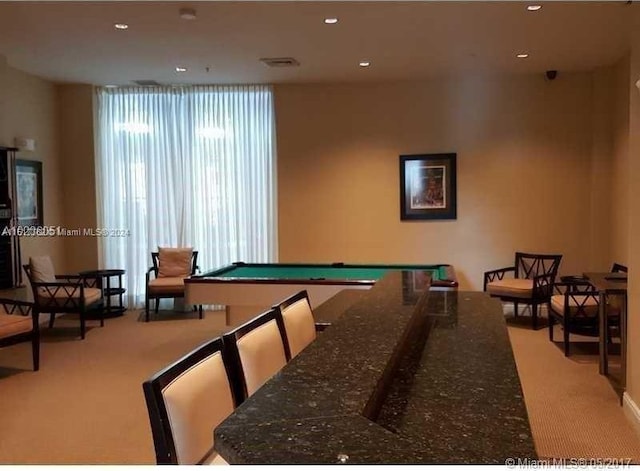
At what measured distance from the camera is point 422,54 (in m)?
6.12

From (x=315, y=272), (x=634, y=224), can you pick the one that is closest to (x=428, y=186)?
(x=315, y=272)

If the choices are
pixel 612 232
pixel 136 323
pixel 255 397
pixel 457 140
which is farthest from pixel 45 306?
pixel 612 232

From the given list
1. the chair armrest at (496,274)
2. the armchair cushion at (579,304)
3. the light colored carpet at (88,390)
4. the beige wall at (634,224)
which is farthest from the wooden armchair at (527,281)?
the light colored carpet at (88,390)

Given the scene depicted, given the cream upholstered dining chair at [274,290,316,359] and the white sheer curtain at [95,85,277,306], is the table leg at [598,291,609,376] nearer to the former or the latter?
the cream upholstered dining chair at [274,290,316,359]

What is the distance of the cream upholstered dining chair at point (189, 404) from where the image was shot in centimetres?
153

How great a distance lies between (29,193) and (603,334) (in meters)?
6.56

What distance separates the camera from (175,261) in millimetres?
7652

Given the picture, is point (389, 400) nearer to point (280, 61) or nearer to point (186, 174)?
point (280, 61)

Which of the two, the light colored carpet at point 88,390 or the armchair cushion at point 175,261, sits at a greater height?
the armchair cushion at point 175,261

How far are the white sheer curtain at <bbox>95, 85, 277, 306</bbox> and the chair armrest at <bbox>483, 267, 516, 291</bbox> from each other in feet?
9.30

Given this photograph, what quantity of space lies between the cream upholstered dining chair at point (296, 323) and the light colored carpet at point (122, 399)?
137 centimetres

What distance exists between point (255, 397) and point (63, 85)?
7.68 m

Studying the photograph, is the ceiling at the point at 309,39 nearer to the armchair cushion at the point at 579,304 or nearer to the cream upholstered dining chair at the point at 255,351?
the armchair cushion at the point at 579,304

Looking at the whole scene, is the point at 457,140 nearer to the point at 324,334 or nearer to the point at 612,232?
the point at 612,232
